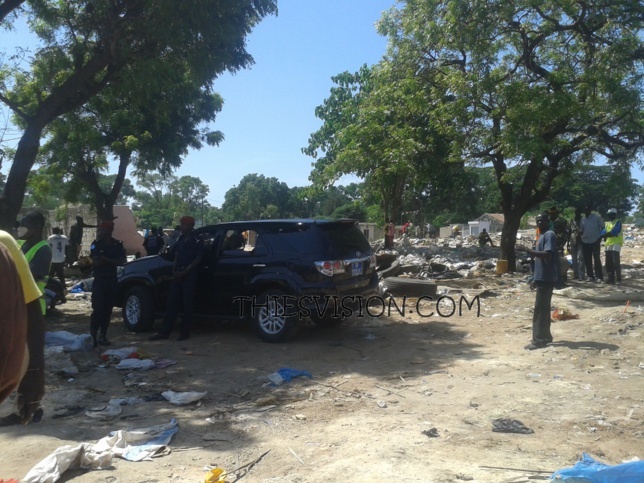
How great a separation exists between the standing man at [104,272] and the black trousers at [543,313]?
5.74 m

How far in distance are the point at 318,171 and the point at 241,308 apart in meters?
18.3

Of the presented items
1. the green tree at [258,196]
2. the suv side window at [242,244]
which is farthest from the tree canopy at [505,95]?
the green tree at [258,196]

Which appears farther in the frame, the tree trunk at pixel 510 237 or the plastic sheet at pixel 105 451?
the tree trunk at pixel 510 237

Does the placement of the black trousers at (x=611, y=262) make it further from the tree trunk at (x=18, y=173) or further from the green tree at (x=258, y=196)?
the green tree at (x=258, y=196)

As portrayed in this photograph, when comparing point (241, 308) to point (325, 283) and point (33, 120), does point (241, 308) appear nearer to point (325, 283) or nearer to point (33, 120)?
point (325, 283)

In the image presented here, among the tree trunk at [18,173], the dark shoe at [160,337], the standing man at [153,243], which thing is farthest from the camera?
the standing man at [153,243]

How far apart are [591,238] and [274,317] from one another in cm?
842

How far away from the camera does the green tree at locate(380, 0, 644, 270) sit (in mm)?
12766

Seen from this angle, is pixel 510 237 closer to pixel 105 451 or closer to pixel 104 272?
A: pixel 104 272

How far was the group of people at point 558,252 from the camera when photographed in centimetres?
781

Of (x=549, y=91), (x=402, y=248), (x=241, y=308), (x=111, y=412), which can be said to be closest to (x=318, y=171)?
(x=402, y=248)

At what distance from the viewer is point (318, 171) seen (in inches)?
1039

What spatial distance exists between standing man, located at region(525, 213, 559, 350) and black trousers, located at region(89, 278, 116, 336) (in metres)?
5.74

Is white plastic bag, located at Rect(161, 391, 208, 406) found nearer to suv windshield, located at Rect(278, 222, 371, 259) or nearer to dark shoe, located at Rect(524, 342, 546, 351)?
suv windshield, located at Rect(278, 222, 371, 259)
